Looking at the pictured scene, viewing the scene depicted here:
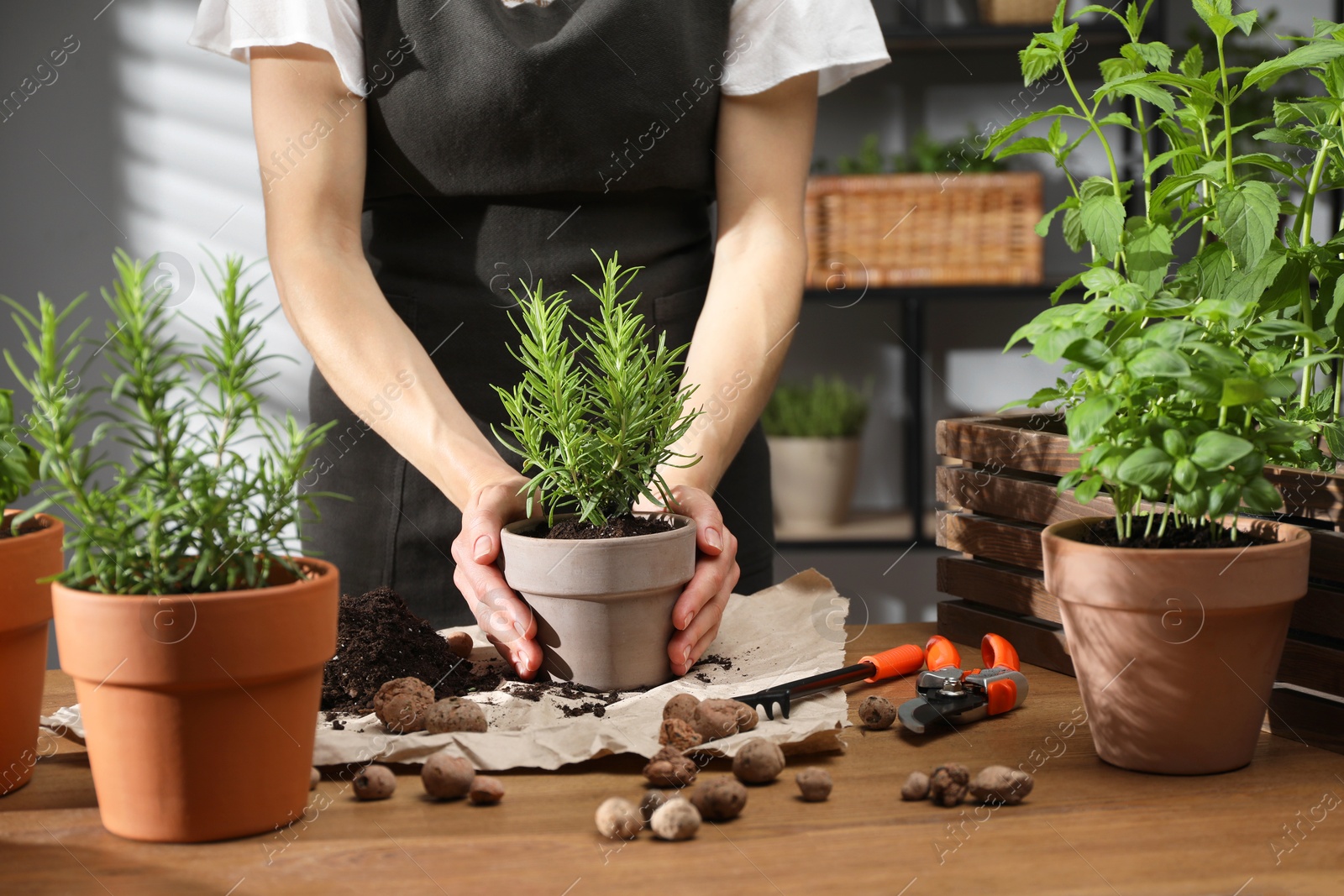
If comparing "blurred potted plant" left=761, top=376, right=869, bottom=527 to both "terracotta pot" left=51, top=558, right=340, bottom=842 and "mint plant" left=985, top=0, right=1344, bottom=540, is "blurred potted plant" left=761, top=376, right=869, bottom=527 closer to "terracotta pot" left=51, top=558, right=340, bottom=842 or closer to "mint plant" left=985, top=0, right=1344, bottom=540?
"mint plant" left=985, top=0, right=1344, bottom=540

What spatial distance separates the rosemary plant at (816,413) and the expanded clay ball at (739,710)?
2148mm

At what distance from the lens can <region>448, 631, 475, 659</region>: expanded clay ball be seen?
938 millimetres

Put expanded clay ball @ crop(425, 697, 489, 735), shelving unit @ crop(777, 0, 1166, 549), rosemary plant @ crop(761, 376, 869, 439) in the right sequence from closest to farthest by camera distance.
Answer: expanded clay ball @ crop(425, 697, 489, 735) < shelving unit @ crop(777, 0, 1166, 549) < rosemary plant @ crop(761, 376, 869, 439)

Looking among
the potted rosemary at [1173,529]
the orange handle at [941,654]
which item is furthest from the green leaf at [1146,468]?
the orange handle at [941,654]

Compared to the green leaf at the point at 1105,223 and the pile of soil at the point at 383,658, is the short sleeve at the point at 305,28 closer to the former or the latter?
the pile of soil at the point at 383,658

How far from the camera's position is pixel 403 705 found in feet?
2.53

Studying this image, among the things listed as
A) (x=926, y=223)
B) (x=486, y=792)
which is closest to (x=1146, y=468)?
(x=486, y=792)

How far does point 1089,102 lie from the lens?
322 cm

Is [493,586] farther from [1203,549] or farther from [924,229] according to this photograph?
[924,229]

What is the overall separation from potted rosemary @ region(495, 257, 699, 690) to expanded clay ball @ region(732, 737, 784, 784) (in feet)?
0.58

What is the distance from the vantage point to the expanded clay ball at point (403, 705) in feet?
2.51

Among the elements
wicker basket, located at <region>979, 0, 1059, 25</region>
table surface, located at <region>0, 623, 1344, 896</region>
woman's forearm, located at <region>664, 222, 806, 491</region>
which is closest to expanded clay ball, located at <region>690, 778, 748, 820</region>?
table surface, located at <region>0, 623, 1344, 896</region>

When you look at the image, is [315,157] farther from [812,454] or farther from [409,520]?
[812,454]

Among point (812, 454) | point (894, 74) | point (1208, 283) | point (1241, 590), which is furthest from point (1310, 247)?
point (894, 74)
